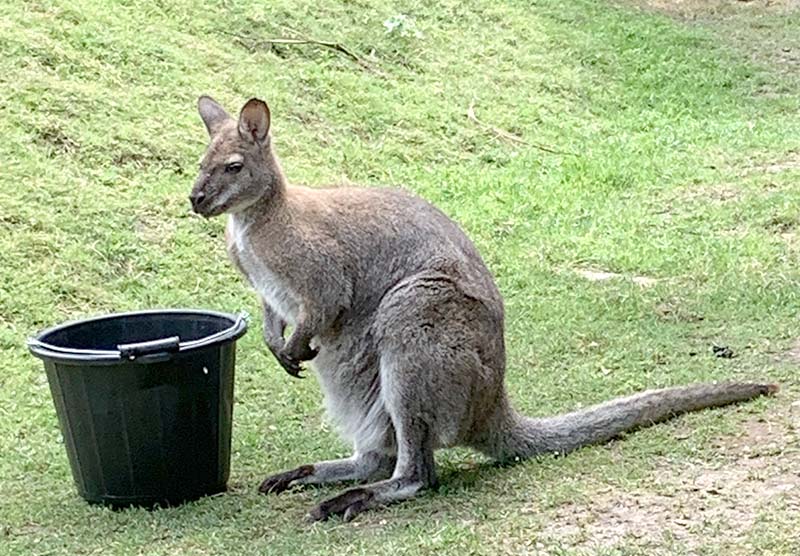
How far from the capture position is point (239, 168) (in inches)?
157

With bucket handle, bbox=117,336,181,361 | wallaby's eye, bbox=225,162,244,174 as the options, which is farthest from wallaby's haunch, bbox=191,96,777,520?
bucket handle, bbox=117,336,181,361

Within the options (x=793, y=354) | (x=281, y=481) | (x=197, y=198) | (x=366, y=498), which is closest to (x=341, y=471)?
(x=281, y=481)

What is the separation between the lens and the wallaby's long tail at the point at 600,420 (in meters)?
4.18

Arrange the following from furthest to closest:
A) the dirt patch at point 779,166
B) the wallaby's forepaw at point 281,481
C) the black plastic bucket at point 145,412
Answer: the dirt patch at point 779,166, the wallaby's forepaw at point 281,481, the black plastic bucket at point 145,412

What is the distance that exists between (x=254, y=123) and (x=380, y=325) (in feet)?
2.42

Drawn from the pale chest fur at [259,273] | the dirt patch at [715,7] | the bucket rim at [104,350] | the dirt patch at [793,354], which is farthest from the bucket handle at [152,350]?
the dirt patch at [715,7]

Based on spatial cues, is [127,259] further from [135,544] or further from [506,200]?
[135,544]

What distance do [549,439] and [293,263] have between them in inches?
39.3

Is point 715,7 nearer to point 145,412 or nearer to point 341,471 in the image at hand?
point 341,471

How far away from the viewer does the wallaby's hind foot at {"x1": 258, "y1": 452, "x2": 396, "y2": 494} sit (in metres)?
4.16

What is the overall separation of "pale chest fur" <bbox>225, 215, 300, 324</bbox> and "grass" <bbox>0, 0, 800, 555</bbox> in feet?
1.95

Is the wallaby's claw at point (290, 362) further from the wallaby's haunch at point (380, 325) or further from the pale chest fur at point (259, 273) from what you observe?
the pale chest fur at point (259, 273)

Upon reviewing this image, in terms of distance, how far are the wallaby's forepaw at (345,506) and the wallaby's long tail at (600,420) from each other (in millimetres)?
533

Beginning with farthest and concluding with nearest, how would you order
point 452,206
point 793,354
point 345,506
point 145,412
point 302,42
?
point 302,42 < point 452,206 < point 793,354 < point 145,412 < point 345,506
